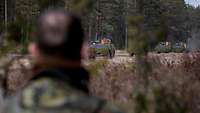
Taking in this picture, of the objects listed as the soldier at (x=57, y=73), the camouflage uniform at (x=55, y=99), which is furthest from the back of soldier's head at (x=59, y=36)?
the camouflage uniform at (x=55, y=99)

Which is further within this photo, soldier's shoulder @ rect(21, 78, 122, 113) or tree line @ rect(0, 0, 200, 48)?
tree line @ rect(0, 0, 200, 48)

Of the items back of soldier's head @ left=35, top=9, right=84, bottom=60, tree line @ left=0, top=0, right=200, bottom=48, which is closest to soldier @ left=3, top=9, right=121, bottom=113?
back of soldier's head @ left=35, top=9, right=84, bottom=60

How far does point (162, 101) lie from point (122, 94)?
4.97 feet

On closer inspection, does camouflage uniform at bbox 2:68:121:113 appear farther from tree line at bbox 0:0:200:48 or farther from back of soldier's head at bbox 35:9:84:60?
tree line at bbox 0:0:200:48

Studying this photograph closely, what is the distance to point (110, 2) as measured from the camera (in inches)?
3647

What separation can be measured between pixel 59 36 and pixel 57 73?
0.17 meters

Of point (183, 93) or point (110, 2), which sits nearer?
point (183, 93)

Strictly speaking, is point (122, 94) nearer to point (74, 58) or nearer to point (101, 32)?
point (74, 58)

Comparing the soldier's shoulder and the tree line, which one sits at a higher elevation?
the tree line

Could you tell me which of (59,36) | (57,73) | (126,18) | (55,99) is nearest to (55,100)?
(55,99)

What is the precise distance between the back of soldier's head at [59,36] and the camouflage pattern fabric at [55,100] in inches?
5.5

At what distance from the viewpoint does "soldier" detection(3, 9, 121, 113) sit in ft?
7.99

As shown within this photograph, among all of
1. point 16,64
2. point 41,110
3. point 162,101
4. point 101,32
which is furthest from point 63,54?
point 101,32

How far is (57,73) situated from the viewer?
2.46 metres
